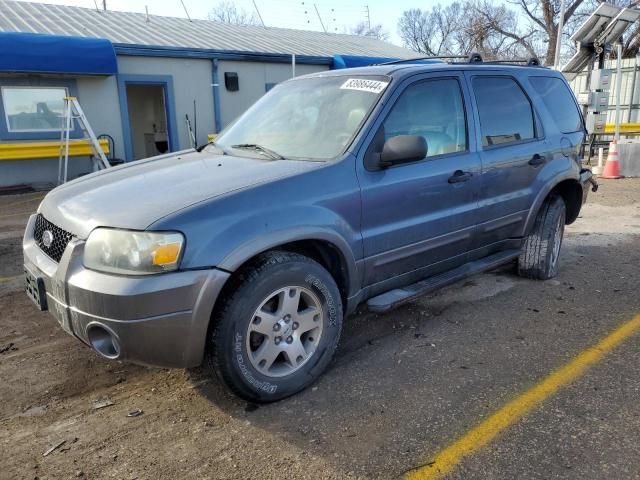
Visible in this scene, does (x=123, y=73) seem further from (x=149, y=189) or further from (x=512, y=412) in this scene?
(x=512, y=412)

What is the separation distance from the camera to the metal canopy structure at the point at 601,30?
11500mm

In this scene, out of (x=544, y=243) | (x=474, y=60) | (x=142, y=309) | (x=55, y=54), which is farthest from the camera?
(x=55, y=54)

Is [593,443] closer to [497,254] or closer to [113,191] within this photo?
[497,254]

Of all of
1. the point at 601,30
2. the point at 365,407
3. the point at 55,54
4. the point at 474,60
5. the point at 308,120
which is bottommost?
the point at 365,407

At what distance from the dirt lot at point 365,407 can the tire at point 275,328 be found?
0.51 ft

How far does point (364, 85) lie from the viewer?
141 inches

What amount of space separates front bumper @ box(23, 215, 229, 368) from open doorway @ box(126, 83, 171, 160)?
13735 millimetres

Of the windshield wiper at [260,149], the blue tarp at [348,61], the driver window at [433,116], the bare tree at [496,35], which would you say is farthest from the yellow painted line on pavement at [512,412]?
the bare tree at [496,35]

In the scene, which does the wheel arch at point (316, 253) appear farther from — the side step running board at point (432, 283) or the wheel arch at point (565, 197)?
the wheel arch at point (565, 197)

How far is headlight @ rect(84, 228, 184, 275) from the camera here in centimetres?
249

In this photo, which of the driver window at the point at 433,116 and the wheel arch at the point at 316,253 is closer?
the wheel arch at the point at 316,253

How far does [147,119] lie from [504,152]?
48.6ft

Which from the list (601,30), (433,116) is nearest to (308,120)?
(433,116)

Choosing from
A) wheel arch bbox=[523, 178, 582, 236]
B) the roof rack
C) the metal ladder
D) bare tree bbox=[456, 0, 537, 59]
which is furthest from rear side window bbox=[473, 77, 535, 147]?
bare tree bbox=[456, 0, 537, 59]
